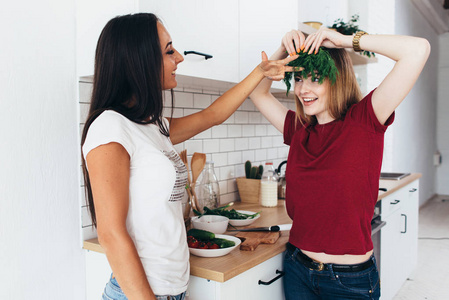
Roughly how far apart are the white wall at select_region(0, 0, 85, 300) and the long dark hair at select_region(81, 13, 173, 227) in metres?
0.44

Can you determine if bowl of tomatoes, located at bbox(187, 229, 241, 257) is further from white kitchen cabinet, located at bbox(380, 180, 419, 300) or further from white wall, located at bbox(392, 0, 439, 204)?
white wall, located at bbox(392, 0, 439, 204)

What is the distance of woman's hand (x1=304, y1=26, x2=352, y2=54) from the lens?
5.37 ft

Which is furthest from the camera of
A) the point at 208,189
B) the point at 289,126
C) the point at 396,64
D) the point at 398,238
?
the point at 398,238

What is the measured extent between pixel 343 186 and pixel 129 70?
3.07 feet

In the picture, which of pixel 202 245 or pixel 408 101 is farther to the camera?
pixel 408 101

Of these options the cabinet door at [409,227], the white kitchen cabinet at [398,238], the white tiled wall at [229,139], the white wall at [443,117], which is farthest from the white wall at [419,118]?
the white tiled wall at [229,139]

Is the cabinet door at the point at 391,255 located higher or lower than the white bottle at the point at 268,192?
lower

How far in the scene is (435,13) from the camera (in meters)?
7.27

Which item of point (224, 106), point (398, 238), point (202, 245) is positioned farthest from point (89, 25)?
point (398, 238)

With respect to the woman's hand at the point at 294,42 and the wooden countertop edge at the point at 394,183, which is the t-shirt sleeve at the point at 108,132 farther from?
the wooden countertop edge at the point at 394,183

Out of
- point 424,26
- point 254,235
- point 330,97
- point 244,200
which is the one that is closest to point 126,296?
point 254,235

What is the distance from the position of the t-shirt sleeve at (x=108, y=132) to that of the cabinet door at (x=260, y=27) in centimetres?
99

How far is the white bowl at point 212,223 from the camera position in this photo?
6.09 feet

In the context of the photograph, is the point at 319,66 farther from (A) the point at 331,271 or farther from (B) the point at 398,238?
(B) the point at 398,238
